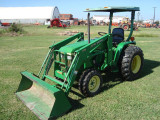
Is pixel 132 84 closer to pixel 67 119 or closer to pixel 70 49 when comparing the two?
pixel 70 49

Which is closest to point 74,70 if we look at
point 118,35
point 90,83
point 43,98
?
point 90,83

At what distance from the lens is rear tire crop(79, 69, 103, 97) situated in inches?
157

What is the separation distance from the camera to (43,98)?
3.87 metres

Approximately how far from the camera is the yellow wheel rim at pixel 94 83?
420 centimetres

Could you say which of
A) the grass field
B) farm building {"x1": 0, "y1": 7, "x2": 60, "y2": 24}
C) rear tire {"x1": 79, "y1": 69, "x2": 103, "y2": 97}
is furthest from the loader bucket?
farm building {"x1": 0, "y1": 7, "x2": 60, "y2": 24}

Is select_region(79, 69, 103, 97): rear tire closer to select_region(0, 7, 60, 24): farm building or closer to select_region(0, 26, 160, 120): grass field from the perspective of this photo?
select_region(0, 26, 160, 120): grass field

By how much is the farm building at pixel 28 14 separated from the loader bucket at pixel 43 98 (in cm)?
5595

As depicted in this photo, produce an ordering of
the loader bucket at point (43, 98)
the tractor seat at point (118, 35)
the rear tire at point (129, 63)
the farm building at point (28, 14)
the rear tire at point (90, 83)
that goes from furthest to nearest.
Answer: the farm building at point (28, 14)
the tractor seat at point (118, 35)
the rear tire at point (129, 63)
the rear tire at point (90, 83)
the loader bucket at point (43, 98)

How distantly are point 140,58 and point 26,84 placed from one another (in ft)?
11.8

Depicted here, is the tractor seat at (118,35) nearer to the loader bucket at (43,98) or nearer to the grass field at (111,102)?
the grass field at (111,102)

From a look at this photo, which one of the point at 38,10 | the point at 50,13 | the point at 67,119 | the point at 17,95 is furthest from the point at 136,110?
the point at 38,10

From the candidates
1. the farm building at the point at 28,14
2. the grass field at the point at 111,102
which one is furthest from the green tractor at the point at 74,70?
the farm building at the point at 28,14

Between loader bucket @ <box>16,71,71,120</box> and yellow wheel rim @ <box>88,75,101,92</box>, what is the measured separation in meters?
0.88

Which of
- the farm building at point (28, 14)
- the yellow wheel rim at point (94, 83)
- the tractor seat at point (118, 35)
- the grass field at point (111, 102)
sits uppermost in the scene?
the farm building at point (28, 14)
